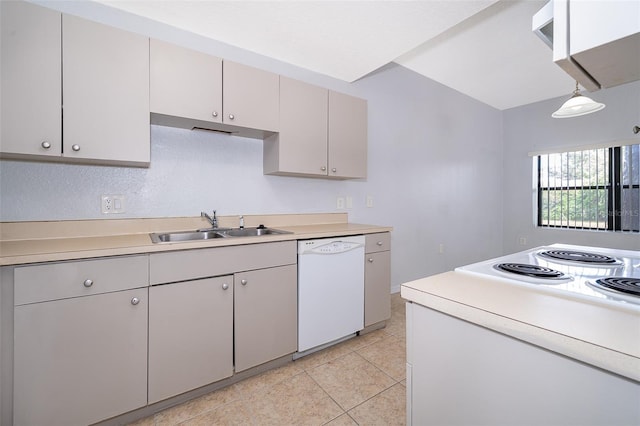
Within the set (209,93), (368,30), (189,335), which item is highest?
(368,30)

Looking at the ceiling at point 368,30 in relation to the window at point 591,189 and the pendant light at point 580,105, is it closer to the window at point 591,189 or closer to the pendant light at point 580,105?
the pendant light at point 580,105

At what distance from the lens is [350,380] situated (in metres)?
1.75

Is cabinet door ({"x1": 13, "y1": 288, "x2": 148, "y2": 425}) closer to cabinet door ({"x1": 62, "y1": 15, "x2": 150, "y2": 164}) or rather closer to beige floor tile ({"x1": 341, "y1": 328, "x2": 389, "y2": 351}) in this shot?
cabinet door ({"x1": 62, "y1": 15, "x2": 150, "y2": 164})

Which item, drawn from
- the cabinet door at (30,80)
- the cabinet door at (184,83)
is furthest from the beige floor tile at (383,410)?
the cabinet door at (30,80)

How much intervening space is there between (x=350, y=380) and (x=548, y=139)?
456 centimetres

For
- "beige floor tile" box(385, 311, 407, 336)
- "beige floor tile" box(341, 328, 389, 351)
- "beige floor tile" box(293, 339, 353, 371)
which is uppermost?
"beige floor tile" box(385, 311, 407, 336)

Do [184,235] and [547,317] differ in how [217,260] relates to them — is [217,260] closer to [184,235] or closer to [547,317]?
[184,235]

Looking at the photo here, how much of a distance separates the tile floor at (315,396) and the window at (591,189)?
12.1 ft

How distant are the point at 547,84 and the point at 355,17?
10.7 feet

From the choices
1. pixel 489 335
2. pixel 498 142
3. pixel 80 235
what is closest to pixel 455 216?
pixel 498 142

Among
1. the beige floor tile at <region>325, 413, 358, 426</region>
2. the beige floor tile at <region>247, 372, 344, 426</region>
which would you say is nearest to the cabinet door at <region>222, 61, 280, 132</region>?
the beige floor tile at <region>247, 372, 344, 426</region>

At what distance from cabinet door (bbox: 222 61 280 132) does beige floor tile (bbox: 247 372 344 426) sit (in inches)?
69.1

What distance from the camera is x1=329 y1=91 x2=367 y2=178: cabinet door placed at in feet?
7.95

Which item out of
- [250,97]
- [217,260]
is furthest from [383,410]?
[250,97]
